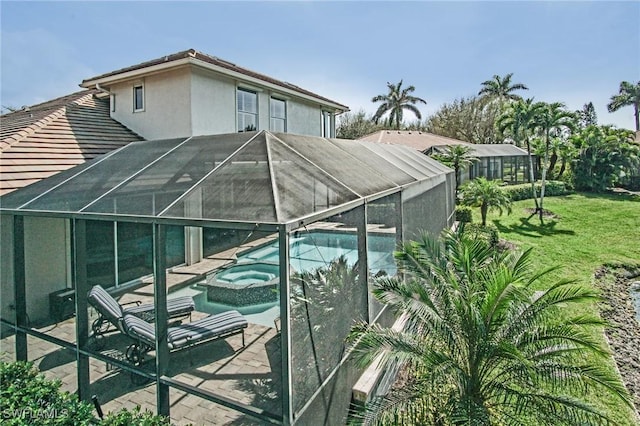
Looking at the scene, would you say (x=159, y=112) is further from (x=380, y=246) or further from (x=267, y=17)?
(x=380, y=246)

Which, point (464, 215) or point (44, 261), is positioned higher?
point (464, 215)

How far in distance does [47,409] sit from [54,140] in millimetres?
8539

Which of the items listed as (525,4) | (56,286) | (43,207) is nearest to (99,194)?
(43,207)

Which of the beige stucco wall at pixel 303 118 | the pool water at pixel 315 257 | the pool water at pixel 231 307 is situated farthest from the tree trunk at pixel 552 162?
the pool water at pixel 231 307

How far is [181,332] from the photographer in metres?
6.40

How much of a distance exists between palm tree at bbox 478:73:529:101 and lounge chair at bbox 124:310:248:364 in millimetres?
47240

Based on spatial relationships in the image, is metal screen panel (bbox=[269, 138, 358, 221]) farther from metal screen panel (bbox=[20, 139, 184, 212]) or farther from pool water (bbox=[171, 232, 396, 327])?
metal screen panel (bbox=[20, 139, 184, 212])

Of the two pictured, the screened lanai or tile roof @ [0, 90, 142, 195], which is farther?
tile roof @ [0, 90, 142, 195]

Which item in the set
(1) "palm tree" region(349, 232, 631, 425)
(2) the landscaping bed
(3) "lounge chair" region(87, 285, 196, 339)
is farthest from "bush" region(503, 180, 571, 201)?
(3) "lounge chair" region(87, 285, 196, 339)

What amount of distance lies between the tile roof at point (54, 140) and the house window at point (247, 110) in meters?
3.60

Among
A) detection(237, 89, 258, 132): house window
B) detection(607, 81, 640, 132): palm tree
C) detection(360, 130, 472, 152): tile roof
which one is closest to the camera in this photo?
detection(237, 89, 258, 132): house window

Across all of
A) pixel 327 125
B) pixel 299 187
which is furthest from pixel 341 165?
pixel 327 125

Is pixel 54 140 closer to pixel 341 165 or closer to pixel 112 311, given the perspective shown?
pixel 112 311

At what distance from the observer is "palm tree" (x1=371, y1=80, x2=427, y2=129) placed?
47031 millimetres
